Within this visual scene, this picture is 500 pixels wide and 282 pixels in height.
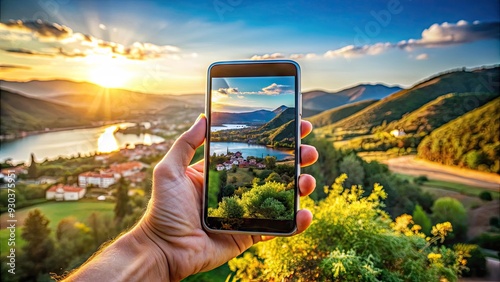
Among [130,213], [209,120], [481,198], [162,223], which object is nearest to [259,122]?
[209,120]

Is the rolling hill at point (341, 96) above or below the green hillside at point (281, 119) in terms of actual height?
above

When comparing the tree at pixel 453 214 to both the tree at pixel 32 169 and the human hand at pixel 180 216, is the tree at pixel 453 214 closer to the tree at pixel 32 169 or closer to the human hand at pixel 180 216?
the human hand at pixel 180 216

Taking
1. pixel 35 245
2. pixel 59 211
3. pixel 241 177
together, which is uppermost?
pixel 241 177

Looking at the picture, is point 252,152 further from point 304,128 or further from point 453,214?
point 453,214

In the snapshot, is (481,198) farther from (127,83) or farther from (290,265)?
(127,83)

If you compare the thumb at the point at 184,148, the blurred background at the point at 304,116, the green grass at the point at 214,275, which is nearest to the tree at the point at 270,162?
the thumb at the point at 184,148

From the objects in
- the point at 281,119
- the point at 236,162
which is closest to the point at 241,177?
the point at 236,162
